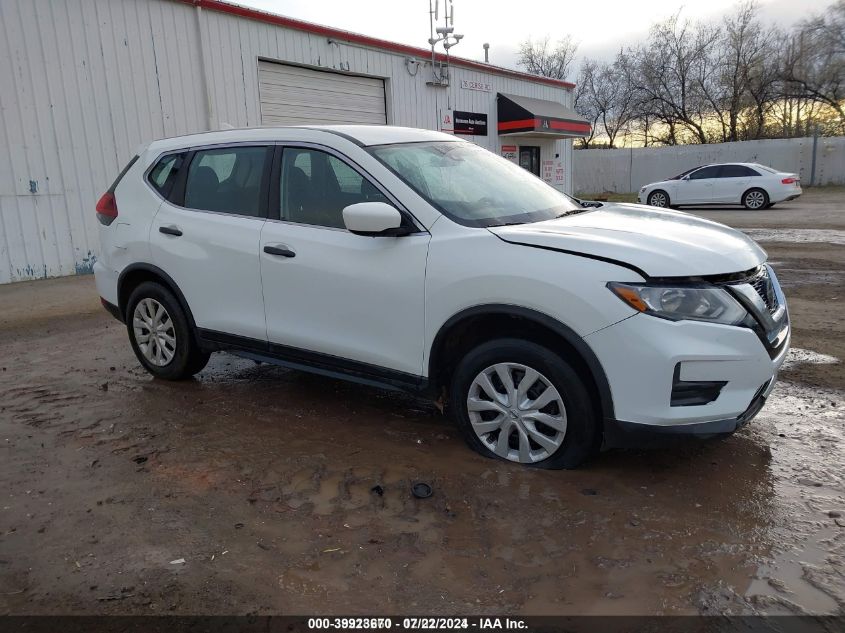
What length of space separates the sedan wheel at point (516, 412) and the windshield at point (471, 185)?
84 centimetres

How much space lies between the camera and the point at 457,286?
3324mm

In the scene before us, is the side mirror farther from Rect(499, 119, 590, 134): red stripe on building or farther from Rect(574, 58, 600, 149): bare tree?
Rect(574, 58, 600, 149): bare tree

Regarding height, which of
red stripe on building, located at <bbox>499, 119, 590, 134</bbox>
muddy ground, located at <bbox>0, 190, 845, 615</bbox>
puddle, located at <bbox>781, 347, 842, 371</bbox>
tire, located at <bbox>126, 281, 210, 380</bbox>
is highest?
red stripe on building, located at <bbox>499, 119, 590, 134</bbox>

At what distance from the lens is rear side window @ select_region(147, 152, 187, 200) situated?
15.6 ft

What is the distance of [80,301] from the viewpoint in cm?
867

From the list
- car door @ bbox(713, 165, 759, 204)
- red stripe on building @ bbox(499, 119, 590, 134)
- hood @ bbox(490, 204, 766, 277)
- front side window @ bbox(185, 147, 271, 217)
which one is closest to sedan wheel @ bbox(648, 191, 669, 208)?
car door @ bbox(713, 165, 759, 204)

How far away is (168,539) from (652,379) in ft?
7.50

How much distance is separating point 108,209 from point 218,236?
4.72ft

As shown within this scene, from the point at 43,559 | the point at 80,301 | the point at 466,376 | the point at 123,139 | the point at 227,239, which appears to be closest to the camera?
the point at 43,559

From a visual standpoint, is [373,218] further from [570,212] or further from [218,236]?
[218,236]

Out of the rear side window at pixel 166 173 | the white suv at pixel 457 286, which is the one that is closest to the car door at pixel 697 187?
the white suv at pixel 457 286

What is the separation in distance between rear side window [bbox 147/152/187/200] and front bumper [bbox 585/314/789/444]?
3.35m

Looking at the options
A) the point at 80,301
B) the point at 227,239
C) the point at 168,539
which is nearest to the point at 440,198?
the point at 227,239

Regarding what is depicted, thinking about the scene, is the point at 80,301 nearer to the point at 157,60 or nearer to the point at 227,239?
the point at 157,60
